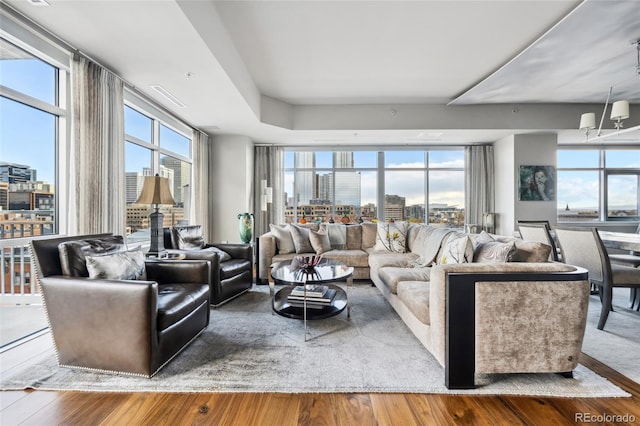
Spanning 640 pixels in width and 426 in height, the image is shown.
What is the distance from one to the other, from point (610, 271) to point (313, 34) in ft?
12.5

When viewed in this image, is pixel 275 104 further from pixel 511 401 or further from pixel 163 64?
pixel 511 401

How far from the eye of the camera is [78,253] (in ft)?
6.51

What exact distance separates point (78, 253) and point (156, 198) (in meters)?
1.05

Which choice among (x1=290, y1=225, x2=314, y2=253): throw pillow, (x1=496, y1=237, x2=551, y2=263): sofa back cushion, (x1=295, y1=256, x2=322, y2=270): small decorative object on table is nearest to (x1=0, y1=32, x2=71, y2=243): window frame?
(x1=295, y1=256, x2=322, y2=270): small decorative object on table

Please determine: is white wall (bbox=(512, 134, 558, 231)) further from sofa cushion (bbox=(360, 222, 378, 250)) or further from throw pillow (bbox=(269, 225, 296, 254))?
throw pillow (bbox=(269, 225, 296, 254))

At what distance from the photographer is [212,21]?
8.51 ft

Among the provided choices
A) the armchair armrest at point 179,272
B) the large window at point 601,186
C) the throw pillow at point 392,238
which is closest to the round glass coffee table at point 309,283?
the armchair armrest at point 179,272

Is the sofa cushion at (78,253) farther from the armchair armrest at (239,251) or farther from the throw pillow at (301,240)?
the throw pillow at (301,240)

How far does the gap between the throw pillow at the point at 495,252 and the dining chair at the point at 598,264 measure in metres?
1.16

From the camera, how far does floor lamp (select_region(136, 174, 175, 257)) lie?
9.59ft

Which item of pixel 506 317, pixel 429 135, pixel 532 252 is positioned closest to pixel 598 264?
pixel 532 252

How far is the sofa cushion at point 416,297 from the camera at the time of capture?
6.62ft

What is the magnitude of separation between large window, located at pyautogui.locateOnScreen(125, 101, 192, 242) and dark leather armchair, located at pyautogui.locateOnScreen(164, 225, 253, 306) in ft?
2.28

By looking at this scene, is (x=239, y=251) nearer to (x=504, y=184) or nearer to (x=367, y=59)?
(x=367, y=59)
